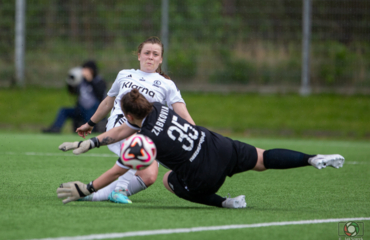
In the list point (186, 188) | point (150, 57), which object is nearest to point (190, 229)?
point (186, 188)

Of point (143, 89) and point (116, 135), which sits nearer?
point (116, 135)

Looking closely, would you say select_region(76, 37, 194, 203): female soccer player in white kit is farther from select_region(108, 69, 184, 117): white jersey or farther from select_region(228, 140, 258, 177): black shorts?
select_region(228, 140, 258, 177): black shorts

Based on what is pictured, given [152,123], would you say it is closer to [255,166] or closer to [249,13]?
[255,166]

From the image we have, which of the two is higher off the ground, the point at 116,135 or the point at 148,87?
the point at 148,87

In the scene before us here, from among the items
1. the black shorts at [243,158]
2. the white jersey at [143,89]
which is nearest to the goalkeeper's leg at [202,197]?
the black shorts at [243,158]

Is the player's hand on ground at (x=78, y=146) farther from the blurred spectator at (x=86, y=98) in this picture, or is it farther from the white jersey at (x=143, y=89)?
the blurred spectator at (x=86, y=98)

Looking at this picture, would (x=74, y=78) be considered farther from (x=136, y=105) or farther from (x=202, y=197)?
(x=136, y=105)

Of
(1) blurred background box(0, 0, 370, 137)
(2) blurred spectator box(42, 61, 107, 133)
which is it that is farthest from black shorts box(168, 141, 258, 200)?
(1) blurred background box(0, 0, 370, 137)

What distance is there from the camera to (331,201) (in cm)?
460

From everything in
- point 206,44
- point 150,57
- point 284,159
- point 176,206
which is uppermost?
point 206,44

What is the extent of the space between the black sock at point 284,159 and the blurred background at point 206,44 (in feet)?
30.9

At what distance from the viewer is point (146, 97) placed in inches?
188

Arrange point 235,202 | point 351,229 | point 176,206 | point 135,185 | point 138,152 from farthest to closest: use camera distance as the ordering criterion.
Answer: point 135,185
point 176,206
point 235,202
point 138,152
point 351,229

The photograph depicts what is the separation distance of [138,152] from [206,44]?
11.5 m
